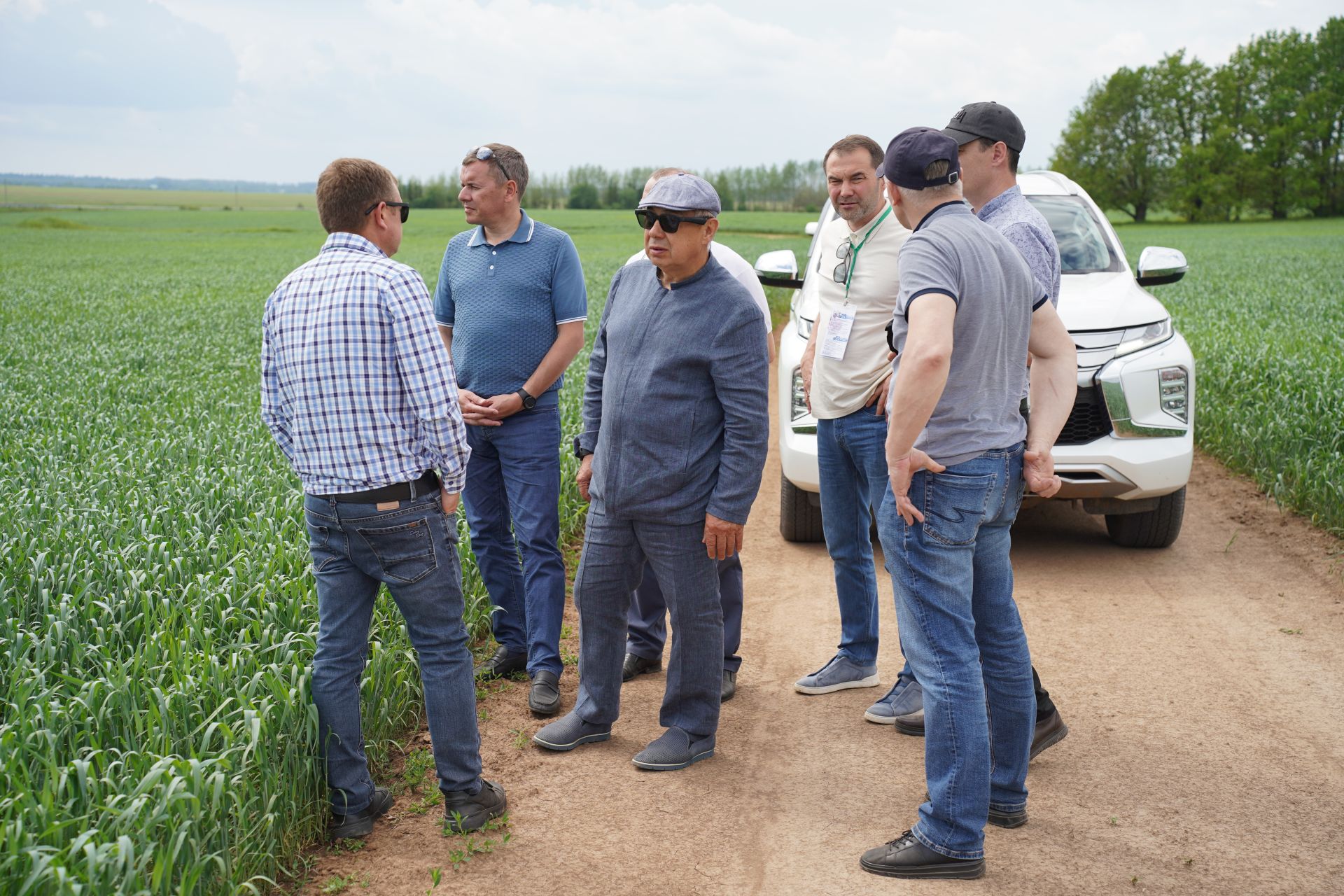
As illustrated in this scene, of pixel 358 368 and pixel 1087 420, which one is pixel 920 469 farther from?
pixel 1087 420

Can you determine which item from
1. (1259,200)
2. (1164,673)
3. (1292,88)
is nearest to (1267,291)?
(1164,673)

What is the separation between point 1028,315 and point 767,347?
3.20 feet

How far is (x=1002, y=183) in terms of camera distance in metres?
3.75

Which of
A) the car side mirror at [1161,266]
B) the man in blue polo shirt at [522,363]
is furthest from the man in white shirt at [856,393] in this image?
the car side mirror at [1161,266]

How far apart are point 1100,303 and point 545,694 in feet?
13.0

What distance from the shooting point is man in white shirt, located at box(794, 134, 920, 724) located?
4238 mm

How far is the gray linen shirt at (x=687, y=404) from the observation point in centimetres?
369

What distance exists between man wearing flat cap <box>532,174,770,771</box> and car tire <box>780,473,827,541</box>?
2.65 metres

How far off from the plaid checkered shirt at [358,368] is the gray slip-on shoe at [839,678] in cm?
217

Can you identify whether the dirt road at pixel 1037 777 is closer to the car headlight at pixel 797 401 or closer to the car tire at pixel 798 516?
the car tire at pixel 798 516

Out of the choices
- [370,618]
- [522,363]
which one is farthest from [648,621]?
[370,618]

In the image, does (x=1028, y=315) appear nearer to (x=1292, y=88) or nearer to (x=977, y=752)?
(x=977, y=752)

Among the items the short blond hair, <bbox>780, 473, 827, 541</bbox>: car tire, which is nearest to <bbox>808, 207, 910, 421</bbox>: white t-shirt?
→ the short blond hair

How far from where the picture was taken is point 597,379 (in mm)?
4316
